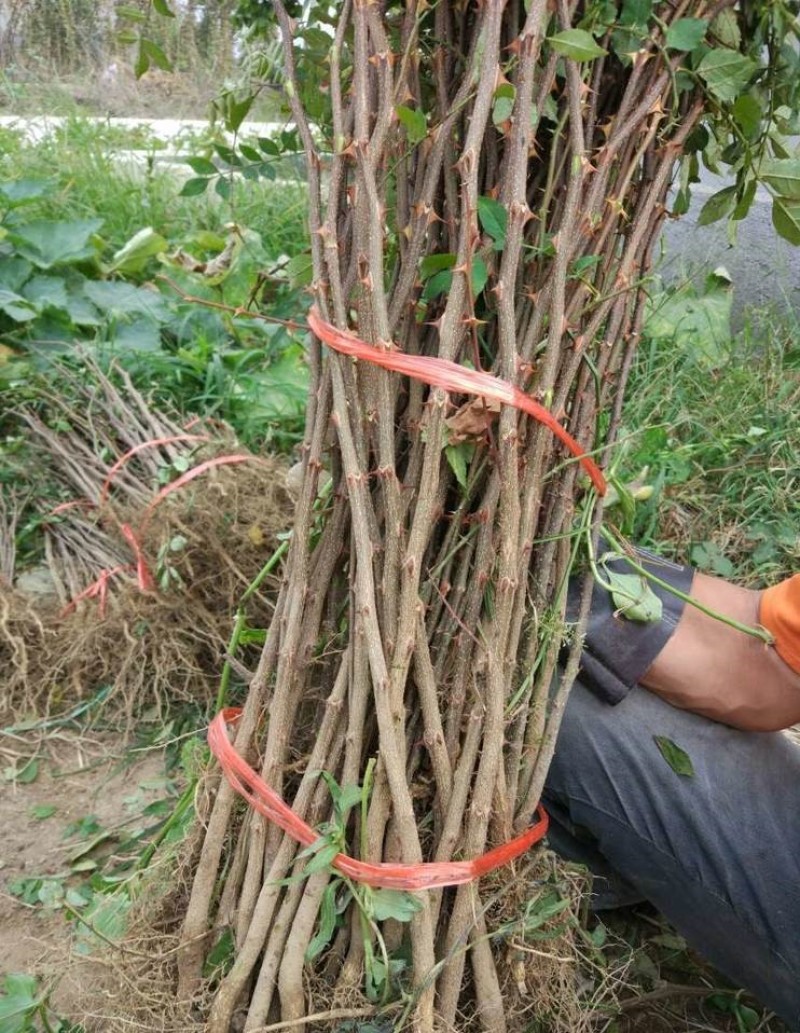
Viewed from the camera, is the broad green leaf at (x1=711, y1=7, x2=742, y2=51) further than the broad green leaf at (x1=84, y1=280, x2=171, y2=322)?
No

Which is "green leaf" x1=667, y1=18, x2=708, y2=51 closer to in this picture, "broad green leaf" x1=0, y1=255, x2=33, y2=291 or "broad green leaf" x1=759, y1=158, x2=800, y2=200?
"broad green leaf" x1=759, y1=158, x2=800, y2=200

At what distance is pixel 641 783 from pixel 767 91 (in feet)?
3.22

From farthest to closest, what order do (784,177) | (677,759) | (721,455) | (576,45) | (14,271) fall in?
1. (14,271)
2. (721,455)
3. (677,759)
4. (784,177)
5. (576,45)

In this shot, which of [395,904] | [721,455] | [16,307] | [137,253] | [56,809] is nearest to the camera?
[395,904]

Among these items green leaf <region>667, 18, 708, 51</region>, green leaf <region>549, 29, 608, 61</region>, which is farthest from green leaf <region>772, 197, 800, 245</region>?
green leaf <region>549, 29, 608, 61</region>

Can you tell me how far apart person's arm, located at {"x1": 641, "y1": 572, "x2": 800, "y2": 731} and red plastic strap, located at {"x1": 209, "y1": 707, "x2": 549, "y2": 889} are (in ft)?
1.15

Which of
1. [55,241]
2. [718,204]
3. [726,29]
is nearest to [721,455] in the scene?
[718,204]

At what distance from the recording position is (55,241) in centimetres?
323

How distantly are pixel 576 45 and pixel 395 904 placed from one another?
0.96 meters

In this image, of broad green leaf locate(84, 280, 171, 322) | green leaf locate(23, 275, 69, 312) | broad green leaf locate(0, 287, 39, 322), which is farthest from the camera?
broad green leaf locate(84, 280, 171, 322)

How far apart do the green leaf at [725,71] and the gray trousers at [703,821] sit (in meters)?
0.87

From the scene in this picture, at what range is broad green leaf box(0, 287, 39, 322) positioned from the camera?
9.60 ft

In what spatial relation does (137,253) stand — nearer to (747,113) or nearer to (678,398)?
(678,398)

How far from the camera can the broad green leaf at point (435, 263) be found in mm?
1157
